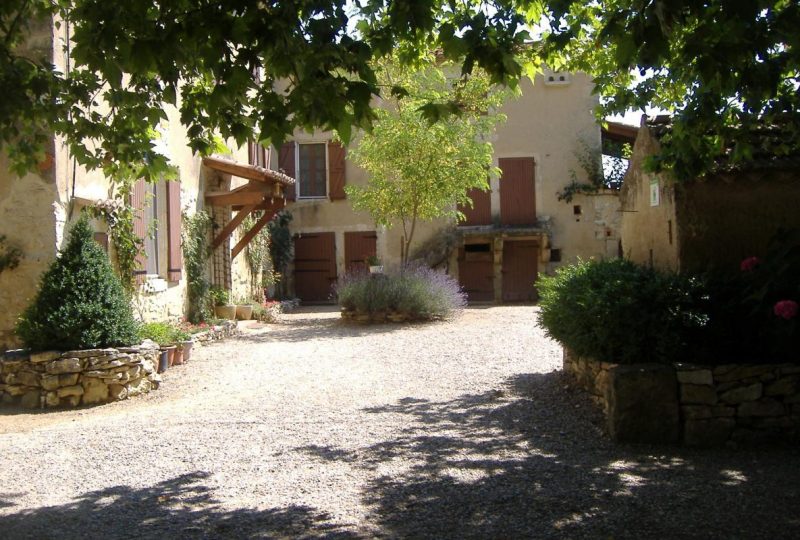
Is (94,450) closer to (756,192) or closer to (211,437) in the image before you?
(211,437)

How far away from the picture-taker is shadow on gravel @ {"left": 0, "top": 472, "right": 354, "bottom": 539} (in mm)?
3783

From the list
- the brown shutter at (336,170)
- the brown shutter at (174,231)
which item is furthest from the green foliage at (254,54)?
the brown shutter at (336,170)

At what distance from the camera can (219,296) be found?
1326 cm

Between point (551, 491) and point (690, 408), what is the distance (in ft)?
4.93

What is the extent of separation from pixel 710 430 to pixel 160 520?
369 cm

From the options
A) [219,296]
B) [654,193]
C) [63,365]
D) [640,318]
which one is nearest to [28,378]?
[63,365]

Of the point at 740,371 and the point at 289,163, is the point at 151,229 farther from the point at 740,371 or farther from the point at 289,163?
the point at 289,163

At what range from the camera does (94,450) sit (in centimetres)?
551

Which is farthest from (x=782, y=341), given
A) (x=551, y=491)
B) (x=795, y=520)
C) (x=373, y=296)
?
(x=373, y=296)

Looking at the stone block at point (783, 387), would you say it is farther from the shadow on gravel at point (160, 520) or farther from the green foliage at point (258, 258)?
the green foliage at point (258, 258)

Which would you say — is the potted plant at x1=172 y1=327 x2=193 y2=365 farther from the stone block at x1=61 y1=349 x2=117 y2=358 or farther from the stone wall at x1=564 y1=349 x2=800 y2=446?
the stone wall at x1=564 y1=349 x2=800 y2=446

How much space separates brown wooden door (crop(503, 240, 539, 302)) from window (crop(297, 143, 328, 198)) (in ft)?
Result: 16.7

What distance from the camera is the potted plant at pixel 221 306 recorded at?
13.2 meters

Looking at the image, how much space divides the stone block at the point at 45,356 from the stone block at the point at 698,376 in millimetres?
5669
